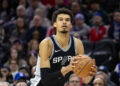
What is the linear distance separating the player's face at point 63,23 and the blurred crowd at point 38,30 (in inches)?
113

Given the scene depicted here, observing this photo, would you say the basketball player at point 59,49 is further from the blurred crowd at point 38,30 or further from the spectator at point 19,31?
the spectator at point 19,31

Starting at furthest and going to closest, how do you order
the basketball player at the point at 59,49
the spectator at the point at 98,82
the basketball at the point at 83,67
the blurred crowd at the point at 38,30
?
the blurred crowd at the point at 38,30 → the spectator at the point at 98,82 → the basketball player at the point at 59,49 → the basketball at the point at 83,67

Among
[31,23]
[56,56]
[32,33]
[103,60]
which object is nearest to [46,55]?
[56,56]

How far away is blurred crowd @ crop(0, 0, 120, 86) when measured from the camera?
1159 centimetres

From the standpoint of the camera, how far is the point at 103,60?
12.8 meters

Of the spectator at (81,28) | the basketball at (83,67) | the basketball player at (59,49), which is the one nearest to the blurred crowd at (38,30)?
the spectator at (81,28)

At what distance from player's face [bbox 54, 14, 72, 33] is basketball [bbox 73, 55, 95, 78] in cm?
72

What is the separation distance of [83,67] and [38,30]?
7462 mm

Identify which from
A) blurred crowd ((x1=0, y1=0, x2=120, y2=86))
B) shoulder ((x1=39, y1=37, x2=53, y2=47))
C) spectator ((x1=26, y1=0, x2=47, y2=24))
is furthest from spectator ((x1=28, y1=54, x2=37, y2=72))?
shoulder ((x1=39, y1=37, x2=53, y2=47))

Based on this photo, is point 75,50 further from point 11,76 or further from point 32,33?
point 32,33

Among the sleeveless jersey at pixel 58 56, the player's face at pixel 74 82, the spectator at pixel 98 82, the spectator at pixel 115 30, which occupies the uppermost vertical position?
the sleeveless jersey at pixel 58 56

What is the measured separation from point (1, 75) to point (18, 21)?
351 cm

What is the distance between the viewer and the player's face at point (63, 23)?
719cm

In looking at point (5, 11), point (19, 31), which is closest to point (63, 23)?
point (19, 31)
